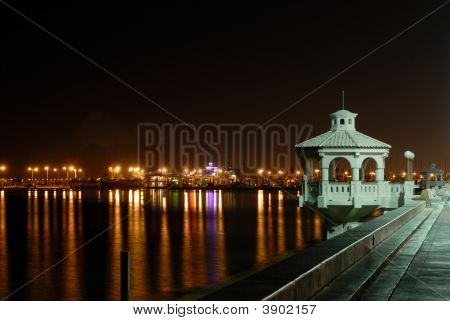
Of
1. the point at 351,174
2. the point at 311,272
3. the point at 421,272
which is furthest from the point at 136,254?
the point at 311,272

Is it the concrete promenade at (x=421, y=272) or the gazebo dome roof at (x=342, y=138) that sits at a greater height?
the gazebo dome roof at (x=342, y=138)

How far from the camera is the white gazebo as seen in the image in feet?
98.9

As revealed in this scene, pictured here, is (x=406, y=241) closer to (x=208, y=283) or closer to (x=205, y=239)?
(x=208, y=283)

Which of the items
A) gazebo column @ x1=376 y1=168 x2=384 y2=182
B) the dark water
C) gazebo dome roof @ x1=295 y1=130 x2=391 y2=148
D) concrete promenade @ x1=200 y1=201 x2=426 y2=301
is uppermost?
gazebo dome roof @ x1=295 y1=130 x2=391 y2=148

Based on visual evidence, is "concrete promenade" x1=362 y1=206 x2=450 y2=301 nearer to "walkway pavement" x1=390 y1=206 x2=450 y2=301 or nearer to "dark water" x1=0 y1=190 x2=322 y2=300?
"walkway pavement" x1=390 y1=206 x2=450 y2=301

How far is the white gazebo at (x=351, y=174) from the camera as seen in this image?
30141mm

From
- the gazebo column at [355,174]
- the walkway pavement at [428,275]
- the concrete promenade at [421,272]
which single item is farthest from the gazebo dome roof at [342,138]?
the walkway pavement at [428,275]

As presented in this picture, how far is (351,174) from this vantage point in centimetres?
3116

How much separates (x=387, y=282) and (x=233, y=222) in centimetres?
5579

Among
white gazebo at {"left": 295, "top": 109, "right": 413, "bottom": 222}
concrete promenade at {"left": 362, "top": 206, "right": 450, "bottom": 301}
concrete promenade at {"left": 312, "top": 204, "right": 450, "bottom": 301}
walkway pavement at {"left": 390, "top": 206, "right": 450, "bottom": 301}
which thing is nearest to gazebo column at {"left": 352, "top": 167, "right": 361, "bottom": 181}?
white gazebo at {"left": 295, "top": 109, "right": 413, "bottom": 222}

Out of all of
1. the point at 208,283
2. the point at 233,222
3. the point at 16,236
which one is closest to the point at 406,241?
the point at 208,283

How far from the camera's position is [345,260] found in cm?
Answer: 1362

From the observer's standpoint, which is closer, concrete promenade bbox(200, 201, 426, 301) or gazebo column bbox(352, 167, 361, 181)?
concrete promenade bbox(200, 201, 426, 301)

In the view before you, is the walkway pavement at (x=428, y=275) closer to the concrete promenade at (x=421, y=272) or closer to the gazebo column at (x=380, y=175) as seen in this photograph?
the concrete promenade at (x=421, y=272)
